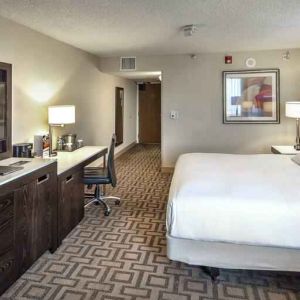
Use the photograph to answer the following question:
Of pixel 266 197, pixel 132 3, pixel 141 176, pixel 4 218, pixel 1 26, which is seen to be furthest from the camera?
pixel 141 176

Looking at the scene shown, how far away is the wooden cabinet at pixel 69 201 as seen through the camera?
2842 mm

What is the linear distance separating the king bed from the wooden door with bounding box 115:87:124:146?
529 centimetres

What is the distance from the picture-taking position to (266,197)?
85.7 inches

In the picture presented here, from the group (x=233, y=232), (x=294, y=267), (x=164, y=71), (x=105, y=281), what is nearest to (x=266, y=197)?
(x=233, y=232)

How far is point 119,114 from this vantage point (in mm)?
7691

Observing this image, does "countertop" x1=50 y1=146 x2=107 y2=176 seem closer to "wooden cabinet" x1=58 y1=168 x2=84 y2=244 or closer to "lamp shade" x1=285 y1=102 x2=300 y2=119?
"wooden cabinet" x1=58 y1=168 x2=84 y2=244

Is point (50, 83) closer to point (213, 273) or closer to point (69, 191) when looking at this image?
point (69, 191)

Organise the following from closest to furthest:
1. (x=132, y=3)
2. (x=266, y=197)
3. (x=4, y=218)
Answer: (x=4, y=218) < (x=266, y=197) < (x=132, y=3)

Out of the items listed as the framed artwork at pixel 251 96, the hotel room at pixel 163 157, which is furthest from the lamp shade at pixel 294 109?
the framed artwork at pixel 251 96

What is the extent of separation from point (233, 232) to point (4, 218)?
4.94ft

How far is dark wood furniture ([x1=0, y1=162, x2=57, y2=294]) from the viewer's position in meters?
2.05

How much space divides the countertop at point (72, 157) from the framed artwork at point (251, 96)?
250 centimetres

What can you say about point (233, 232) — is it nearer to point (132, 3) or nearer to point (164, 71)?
point (132, 3)

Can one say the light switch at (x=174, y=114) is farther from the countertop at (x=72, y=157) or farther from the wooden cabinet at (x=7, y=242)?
the wooden cabinet at (x=7, y=242)
